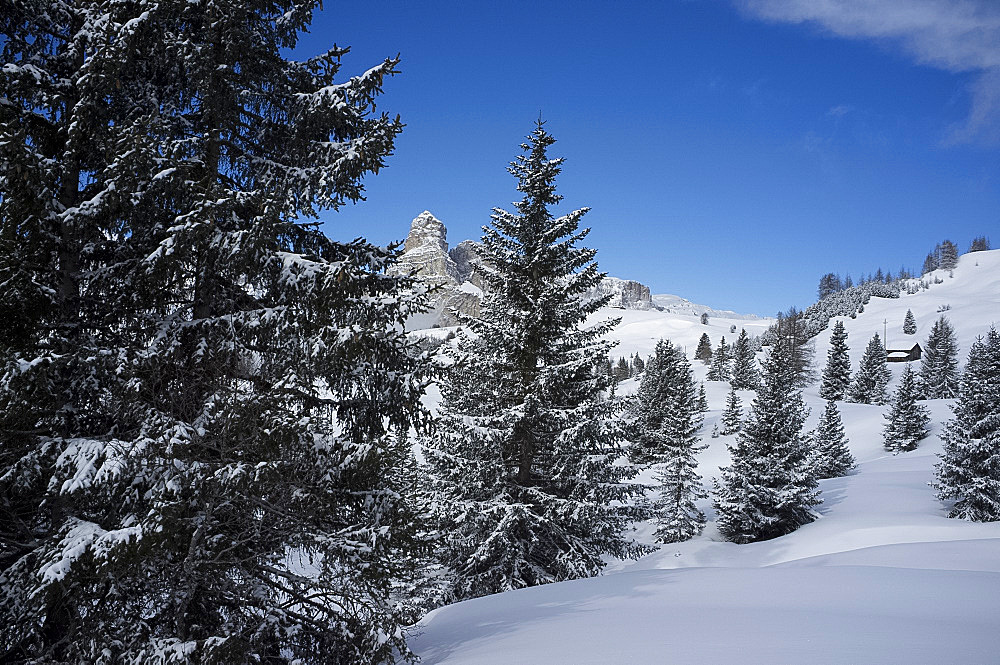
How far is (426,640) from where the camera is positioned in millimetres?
6023

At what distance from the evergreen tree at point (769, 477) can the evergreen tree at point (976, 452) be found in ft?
15.5

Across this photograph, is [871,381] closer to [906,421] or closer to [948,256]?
[906,421]

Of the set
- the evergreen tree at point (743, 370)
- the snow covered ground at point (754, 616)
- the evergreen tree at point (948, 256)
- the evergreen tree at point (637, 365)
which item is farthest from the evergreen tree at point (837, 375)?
the evergreen tree at point (948, 256)

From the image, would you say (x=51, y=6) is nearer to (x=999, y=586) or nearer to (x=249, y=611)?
(x=249, y=611)

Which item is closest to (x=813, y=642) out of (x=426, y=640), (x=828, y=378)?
(x=426, y=640)

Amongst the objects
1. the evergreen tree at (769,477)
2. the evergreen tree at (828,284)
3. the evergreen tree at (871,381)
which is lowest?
the evergreen tree at (769,477)

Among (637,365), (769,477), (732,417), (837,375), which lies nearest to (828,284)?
(637,365)

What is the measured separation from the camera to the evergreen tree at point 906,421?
1407 inches

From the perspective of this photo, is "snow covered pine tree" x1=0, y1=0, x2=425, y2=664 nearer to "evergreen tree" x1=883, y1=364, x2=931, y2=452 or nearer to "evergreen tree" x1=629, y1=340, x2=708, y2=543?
"evergreen tree" x1=629, y1=340, x2=708, y2=543

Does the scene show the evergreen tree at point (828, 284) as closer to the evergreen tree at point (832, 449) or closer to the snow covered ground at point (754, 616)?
the evergreen tree at point (832, 449)

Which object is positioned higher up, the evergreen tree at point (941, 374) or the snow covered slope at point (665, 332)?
the snow covered slope at point (665, 332)

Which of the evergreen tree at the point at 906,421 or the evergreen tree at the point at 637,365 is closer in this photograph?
the evergreen tree at the point at 906,421

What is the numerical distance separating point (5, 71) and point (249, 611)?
5828 millimetres

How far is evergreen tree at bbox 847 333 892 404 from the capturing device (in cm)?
5641
